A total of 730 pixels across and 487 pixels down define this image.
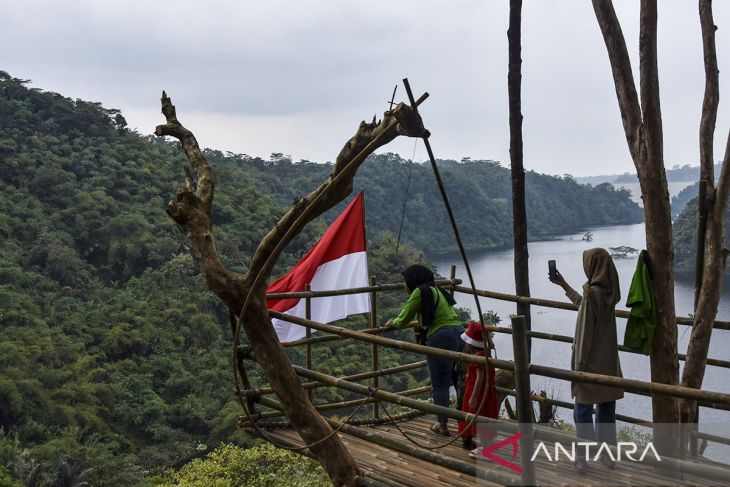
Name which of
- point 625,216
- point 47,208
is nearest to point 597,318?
point 47,208

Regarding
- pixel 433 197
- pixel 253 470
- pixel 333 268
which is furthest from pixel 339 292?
pixel 433 197

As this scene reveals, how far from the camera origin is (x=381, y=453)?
13.5 feet

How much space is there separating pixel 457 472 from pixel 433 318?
892 millimetres

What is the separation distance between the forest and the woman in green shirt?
12085mm

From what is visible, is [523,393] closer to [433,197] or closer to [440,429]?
[440,429]

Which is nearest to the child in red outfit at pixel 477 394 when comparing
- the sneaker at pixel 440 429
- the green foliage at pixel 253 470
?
the sneaker at pixel 440 429

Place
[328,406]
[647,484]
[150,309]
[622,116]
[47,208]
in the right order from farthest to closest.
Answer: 1. [47,208]
2. [150,309]
3. [328,406]
4. [622,116]
5. [647,484]

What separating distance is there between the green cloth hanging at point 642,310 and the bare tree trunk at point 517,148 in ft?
10.2

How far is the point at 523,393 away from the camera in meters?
2.80

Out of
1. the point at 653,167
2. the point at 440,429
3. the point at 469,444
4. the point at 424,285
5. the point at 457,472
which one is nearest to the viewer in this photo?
the point at 457,472

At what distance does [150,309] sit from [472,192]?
32.8m

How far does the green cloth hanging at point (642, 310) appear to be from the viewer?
3627mm

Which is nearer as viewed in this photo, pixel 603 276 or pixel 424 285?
pixel 603 276

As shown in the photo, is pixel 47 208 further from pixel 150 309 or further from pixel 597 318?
pixel 597 318
